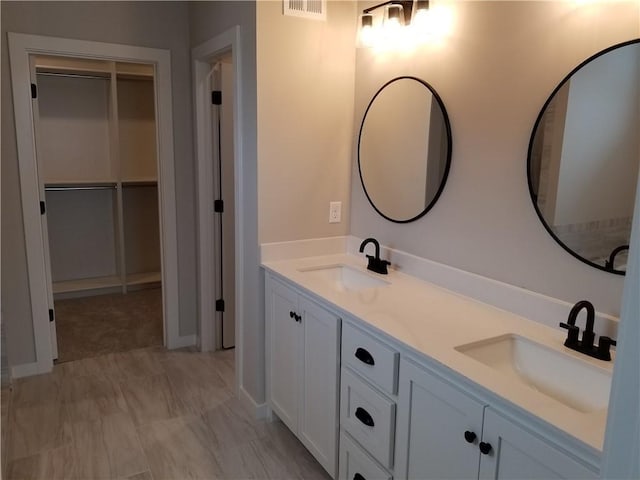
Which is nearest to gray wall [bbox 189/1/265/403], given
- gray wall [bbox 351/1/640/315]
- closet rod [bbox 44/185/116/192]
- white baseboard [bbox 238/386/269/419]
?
white baseboard [bbox 238/386/269/419]

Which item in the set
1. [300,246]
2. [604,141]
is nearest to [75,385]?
[300,246]

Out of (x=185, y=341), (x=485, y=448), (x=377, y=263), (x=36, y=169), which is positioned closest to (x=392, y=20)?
(x=377, y=263)

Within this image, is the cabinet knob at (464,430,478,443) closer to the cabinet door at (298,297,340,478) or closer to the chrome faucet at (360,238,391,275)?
the cabinet door at (298,297,340,478)

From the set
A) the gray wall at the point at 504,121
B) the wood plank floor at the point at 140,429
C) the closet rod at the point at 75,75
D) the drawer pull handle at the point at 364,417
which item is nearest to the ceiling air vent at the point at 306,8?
the gray wall at the point at 504,121

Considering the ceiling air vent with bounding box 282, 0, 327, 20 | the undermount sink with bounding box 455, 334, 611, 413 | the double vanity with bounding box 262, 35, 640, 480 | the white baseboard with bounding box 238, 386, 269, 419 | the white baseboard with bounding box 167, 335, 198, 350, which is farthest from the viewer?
the white baseboard with bounding box 167, 335, 198, 350

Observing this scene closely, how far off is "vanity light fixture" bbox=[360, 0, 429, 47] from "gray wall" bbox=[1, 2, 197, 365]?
1.40 m

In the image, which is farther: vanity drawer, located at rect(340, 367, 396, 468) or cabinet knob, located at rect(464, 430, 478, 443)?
vanity drawer, located at rect(340, 367, 396, 468)

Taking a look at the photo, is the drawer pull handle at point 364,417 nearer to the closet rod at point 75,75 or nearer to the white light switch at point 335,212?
the white light switch at point 335,212

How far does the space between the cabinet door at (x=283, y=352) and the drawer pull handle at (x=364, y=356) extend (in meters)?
0.49

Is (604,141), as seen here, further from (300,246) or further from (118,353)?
(118,353)

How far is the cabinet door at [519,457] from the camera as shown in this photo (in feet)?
3.70

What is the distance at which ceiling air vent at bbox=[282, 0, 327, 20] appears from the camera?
2.42m

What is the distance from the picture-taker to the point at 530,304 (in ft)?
5.99

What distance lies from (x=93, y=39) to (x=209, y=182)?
112 cm
